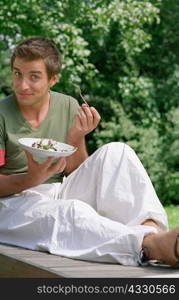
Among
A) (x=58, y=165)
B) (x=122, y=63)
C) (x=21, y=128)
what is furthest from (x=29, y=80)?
(x=122, y=63)

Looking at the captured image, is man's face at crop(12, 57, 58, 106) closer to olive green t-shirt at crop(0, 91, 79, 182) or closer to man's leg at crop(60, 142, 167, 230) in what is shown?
olive green t-shirt at crop(0, 91, 79, 182)

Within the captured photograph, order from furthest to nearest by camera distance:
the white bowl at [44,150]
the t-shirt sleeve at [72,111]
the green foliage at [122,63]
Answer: the green foliage at [122,63]
the t-shirt sleeve at [72,111]
the white bowl at [44,150]

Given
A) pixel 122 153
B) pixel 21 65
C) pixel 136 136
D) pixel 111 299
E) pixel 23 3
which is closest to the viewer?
pixel 111 299

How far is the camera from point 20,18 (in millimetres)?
7344

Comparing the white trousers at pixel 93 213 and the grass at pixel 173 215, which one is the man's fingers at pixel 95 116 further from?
the grass at pixel 173 215

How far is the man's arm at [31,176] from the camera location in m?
2.83

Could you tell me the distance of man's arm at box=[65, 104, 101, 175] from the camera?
313cm

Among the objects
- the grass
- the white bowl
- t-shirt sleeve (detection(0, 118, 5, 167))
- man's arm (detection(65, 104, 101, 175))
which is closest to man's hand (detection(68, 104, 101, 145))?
man's arm (detection(65, 104, 101, 175))

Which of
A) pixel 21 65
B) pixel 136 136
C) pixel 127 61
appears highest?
pixel 21 65

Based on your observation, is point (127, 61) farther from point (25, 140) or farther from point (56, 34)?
point (25, 140)

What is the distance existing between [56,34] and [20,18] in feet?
1.34

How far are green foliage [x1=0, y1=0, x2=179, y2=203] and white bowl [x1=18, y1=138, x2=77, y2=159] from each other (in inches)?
170

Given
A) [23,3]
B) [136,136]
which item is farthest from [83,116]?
[136,136]

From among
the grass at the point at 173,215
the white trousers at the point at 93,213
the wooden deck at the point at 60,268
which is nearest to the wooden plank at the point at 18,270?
the wooden deck at the point at 60,268
